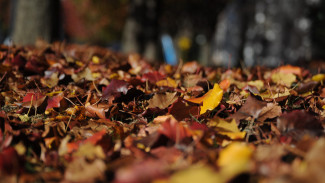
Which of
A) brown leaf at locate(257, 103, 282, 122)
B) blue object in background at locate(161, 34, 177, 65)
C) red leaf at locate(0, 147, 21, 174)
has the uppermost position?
brown leaf at locate(257, 103, 282, 122)

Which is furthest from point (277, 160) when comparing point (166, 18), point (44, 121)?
point (166, 18)

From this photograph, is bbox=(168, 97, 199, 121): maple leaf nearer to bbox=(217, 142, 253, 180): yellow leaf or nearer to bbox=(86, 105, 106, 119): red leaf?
bbox=(86, 105, 106, 119): red leaf

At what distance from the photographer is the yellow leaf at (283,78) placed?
213 centimetres

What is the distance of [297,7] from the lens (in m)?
7.41

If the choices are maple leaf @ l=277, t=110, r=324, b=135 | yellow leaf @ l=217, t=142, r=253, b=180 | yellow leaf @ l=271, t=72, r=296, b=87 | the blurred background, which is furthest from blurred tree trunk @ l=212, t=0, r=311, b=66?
yellow leaf @ l=217, t=142, r=253, b=180

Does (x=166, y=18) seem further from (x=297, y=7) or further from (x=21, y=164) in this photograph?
(x=21, y=164)

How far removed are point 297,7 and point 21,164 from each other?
775cm

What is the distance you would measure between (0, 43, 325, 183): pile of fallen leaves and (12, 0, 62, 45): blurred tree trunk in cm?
381

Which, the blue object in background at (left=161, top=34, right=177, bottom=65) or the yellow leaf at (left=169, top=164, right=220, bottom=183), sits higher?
the yellow leaf at (left=169, top=164, right=220, bottom=183)

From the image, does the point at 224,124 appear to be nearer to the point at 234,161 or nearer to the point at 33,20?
the point at 234,161

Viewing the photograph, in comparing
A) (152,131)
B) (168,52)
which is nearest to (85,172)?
(152,131)

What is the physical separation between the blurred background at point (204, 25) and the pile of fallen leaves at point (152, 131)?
0.75 m

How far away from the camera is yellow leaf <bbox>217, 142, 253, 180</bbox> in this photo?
715 millimetres

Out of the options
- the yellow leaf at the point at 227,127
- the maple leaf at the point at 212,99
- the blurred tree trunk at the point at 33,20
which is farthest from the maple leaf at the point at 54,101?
the blurred tree trunk at the point at 33,20
